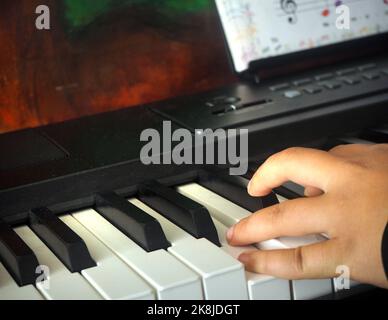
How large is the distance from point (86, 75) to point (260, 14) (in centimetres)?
35

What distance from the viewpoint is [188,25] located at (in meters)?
1.46

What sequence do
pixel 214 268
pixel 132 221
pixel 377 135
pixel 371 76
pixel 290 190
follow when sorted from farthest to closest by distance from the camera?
pixel 371 76, pixel 377 135, pixel 290 190, pixel 132 221, pixel 214 268

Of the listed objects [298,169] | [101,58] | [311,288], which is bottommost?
[311,288]

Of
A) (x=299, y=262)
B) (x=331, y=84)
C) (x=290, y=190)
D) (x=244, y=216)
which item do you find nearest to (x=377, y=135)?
(x=331, y=84)

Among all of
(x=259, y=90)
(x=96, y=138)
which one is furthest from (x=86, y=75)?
(x=259, y=90)

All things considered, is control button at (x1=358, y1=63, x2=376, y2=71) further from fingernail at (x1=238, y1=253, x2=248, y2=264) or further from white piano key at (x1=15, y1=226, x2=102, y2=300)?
white piano key at (x1=15, y1=226, x2=102, y2=300)

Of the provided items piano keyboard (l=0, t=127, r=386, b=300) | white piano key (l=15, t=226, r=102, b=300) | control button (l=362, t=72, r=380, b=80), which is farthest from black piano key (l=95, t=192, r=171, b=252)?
control button (l=362, t=72, r=380, b=80)

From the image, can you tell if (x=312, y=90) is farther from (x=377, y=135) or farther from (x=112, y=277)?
(x=112, y=277)

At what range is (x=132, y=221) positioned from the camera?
94 cm

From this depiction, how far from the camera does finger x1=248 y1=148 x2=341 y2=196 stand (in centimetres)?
92

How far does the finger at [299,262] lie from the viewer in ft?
2.70

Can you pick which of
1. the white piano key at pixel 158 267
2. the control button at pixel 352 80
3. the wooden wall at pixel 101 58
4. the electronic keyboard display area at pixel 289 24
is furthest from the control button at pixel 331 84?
the white piano key at pixel 158 267

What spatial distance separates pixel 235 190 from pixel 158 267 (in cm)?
23
